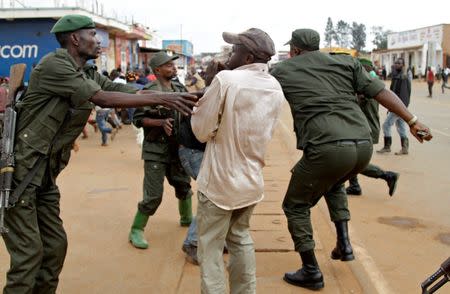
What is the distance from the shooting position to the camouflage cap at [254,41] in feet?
10.3

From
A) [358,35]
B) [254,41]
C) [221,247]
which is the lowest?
[221,247]

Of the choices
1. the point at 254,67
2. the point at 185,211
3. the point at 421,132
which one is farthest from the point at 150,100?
the point at 185,211

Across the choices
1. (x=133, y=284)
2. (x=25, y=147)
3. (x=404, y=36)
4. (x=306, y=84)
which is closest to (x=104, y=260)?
(x=133, y=284)

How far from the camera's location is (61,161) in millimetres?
3404

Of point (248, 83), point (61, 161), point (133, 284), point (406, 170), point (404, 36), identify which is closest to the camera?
point (248, 83)

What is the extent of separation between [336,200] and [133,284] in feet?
5.70

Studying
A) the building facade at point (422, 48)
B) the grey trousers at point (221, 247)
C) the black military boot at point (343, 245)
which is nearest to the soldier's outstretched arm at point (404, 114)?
the black military boot at point (343, 245)

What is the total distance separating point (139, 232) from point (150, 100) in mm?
2382

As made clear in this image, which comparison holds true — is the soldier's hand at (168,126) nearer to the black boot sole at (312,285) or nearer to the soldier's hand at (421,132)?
the black boot sole at (312,285)

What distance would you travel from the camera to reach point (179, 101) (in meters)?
3.10

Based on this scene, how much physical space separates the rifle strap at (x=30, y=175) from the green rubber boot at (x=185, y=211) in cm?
242

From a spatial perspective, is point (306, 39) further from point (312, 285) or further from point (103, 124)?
point (103, 124)

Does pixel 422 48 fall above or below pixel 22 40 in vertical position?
below

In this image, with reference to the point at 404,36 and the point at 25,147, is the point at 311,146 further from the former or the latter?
the point at 404,36
